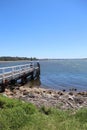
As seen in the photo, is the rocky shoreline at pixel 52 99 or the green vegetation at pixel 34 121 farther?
the rocky shoreline at pixel 52 99

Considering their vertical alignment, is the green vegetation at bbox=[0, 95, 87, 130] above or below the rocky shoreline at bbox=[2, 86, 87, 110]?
above

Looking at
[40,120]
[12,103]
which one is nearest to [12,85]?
[12,103]

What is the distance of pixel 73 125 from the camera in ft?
28.1

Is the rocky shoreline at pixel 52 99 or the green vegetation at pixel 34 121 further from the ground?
the green vegetation at pixel 34 121

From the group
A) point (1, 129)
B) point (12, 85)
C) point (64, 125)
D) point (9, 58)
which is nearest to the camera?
point (1, 129)

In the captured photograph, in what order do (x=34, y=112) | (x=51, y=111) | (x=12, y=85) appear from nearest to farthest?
(x=34, y=112) < (x=51, y=111) < (x=12, y=85)

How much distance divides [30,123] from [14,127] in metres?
0.60

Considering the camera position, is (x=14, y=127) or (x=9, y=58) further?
(x=9, y=58)

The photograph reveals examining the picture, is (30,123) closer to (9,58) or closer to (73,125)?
(73,125)

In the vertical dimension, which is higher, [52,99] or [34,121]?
[34,121]

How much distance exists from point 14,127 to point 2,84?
11460 mm

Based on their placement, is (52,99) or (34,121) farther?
(52,99)

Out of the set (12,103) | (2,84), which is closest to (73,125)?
(12,103)

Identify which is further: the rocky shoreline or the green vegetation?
the rocky shoreline
